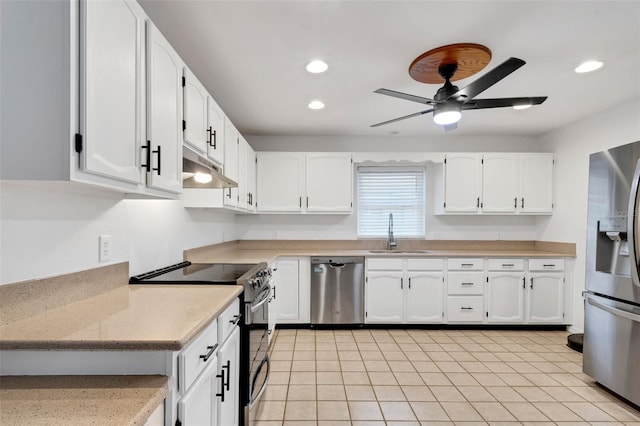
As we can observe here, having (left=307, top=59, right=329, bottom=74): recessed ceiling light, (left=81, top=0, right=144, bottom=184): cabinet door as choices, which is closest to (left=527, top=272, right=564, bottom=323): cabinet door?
(left=307, top=59, right=329, bottom=74): recessed ceiling light

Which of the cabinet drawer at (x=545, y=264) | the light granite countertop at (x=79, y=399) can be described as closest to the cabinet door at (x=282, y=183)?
the cabinet drawer at (x=545, y=264)

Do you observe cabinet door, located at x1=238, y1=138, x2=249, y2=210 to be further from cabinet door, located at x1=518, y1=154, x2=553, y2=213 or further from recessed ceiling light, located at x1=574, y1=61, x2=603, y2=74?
cabinet door, located at x1=518, y1=154, x2=553, y2=213

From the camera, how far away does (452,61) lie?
217cm

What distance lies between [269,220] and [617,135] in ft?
12.7

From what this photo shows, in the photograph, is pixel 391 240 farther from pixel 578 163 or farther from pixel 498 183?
pixel 578 163

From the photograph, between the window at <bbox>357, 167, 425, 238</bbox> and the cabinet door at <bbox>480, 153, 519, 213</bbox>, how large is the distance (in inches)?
30.4

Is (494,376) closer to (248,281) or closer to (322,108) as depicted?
(248,281)

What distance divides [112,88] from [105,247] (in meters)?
0.87

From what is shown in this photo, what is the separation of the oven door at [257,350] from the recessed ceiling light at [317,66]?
1.65m

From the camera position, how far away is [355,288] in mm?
3758

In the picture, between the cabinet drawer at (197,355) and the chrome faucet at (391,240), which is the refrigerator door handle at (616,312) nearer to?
the chrome faucet at (391,240)

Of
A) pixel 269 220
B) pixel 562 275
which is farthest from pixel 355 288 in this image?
pixel 562 275

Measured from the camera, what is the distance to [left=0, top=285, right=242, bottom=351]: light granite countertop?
3.11ft

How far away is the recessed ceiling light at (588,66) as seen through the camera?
7.62 feet
